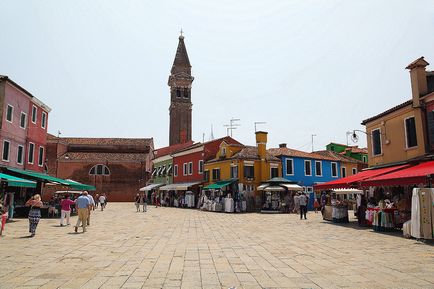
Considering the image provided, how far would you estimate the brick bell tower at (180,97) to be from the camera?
6158 centimetres

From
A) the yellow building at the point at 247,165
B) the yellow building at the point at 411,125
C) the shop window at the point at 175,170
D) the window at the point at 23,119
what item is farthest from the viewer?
the shop window at the point at 175,170

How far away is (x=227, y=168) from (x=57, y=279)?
2383cm

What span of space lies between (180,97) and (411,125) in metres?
50.4

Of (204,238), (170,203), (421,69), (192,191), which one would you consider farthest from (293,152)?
(204,238)

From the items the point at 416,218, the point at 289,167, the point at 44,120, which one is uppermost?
the point at 44,120

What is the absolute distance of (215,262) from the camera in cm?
735

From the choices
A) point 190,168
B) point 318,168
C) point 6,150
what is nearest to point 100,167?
point 190,168

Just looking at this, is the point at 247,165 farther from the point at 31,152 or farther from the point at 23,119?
the point at 23,119

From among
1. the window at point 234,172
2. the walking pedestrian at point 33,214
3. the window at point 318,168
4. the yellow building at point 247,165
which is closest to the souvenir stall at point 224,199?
the window at point 234,172

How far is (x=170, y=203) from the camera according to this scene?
122 feet

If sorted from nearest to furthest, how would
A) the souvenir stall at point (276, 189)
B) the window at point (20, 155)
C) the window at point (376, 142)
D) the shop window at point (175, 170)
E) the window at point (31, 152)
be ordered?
1. the window at point (376, 142)
2. the window at point (20, 155)
3. the window at point (31, 152)
4. the souvenir stall at point (276, 189)
5. the shop window at point (175, 170)

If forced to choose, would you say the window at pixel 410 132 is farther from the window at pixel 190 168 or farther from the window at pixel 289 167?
the window at pixel 190 168

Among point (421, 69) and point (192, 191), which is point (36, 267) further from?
point (192, 191)

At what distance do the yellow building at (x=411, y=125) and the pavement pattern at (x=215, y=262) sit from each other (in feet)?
17.5
